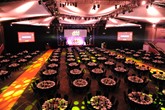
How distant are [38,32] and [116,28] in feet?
43.1

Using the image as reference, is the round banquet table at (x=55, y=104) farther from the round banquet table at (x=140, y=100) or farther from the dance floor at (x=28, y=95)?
the round banquet table at (x=140, y=100)

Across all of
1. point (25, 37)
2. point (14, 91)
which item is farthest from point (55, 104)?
point (25, 37)

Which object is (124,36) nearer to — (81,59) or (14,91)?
(81,59)

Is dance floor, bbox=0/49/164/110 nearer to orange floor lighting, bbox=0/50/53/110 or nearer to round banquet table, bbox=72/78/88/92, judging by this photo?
orange floor lighting, bbox=0/50/53/110

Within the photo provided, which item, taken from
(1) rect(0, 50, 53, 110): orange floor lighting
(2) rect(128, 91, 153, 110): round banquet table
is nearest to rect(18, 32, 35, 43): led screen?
(1) rect(0, 50, 53, 110): orange floor lighting

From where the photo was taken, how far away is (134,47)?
21.5m

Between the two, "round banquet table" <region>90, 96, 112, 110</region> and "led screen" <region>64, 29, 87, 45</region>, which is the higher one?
"led screen" <region>64, 29, 87, 45</region>

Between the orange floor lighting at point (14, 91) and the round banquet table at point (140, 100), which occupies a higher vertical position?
the round banquet table at point (140, 100)

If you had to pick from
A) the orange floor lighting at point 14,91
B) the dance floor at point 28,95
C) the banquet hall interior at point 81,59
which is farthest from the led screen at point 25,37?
the dance floor at point 28,95

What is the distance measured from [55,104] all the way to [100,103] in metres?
1.73

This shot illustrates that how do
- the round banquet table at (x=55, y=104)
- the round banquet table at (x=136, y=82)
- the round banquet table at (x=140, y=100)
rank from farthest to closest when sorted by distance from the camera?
the round banquet table at (x=136, y=82), the round banquet table at (x=140, y=100), the round banquet table at (x=55, y=104)

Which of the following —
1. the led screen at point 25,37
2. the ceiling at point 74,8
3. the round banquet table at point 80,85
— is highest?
the ceiling at point 74,8

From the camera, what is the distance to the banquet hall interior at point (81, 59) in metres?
5.89

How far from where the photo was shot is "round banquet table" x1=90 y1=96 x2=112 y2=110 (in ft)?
15.6
